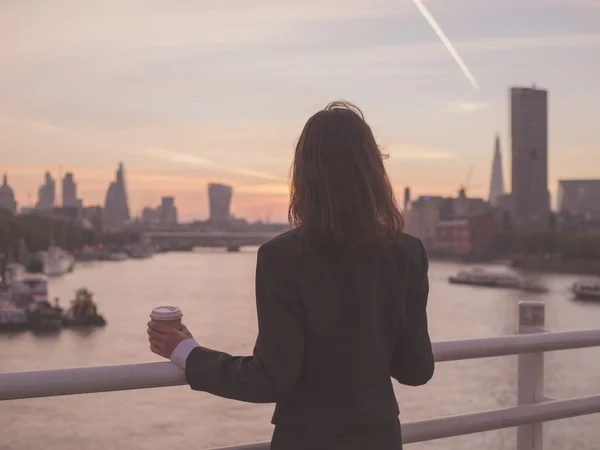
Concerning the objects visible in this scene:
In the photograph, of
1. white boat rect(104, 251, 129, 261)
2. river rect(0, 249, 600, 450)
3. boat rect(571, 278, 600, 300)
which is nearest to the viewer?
river rect(0, 249, 600, 450)

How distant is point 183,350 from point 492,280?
62.9 m

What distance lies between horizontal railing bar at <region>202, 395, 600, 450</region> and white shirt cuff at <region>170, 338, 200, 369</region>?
884mm

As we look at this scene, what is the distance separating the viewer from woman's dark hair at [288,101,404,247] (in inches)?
66.7

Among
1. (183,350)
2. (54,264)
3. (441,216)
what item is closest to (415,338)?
(183,350)

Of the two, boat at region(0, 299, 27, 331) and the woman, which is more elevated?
the woman

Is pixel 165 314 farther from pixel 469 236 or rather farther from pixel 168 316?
pixel 469 236

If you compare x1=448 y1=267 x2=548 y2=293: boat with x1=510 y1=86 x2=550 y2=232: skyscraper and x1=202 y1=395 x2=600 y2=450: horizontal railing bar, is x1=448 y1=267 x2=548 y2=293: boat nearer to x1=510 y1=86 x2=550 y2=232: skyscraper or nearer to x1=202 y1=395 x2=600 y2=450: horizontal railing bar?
x1=202 y1=395 x2=600 y2=450: horizontal railing bar

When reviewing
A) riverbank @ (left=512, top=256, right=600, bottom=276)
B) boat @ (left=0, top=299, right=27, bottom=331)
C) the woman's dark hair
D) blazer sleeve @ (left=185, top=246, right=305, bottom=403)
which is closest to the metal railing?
blazer sleeve @ (left=185, top=246, right=305, bottom=403)

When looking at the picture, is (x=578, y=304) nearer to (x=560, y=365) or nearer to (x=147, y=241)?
(x=560, y=365)

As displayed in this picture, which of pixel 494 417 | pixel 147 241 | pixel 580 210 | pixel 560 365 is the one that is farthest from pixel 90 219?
pixel 494 417

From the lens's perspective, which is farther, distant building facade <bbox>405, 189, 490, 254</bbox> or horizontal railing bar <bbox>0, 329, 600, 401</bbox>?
distant building facade <bbox>405, 189, 490, 254</bbox>

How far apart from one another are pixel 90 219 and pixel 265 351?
593 feet

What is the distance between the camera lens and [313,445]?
65.2 inches

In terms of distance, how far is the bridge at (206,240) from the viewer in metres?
113
